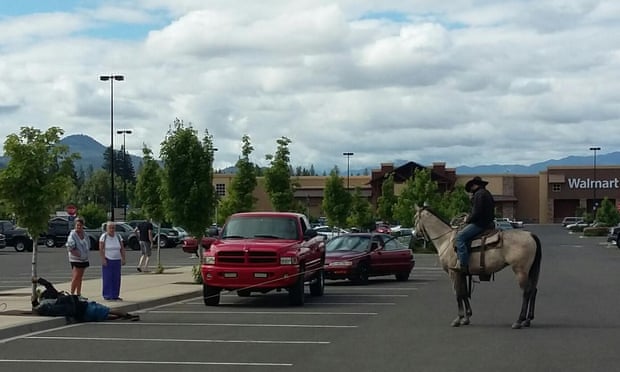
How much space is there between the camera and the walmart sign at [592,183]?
405 ft

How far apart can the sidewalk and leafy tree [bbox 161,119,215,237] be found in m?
1.82

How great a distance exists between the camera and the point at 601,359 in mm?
12680

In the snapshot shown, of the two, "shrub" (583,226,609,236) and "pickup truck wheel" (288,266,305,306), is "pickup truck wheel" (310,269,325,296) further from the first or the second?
"shrub" (583,226,609,236)

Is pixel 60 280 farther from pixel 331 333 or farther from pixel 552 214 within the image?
pixel 552 214

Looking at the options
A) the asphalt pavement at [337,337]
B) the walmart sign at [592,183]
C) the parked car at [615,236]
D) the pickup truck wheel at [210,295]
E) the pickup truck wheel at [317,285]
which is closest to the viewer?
the asphalt pavement at [337,337]

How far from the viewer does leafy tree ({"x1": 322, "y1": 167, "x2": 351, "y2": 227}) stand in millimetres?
62750

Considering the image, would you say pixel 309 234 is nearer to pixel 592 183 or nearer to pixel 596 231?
pixel 596 231

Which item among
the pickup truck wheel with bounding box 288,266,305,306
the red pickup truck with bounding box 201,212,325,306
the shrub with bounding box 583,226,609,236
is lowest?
the shrub with bounding box 583,226,609,236

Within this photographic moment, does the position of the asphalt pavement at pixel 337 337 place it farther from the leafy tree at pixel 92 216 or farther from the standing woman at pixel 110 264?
the leafy tree at pixel 92 216

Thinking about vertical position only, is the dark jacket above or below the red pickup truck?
above

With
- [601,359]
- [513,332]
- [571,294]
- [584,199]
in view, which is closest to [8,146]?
[513,332]

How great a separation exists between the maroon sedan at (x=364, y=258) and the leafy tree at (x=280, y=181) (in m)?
14.6

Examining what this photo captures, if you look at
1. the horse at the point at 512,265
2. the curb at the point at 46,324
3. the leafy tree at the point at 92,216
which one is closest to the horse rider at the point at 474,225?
the horse at the point at 512,265

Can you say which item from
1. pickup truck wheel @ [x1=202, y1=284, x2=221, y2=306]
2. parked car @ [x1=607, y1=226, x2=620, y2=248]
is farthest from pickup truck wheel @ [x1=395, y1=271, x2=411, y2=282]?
parked car @ [x1=607, y1=226, x2=620, y2=248]
